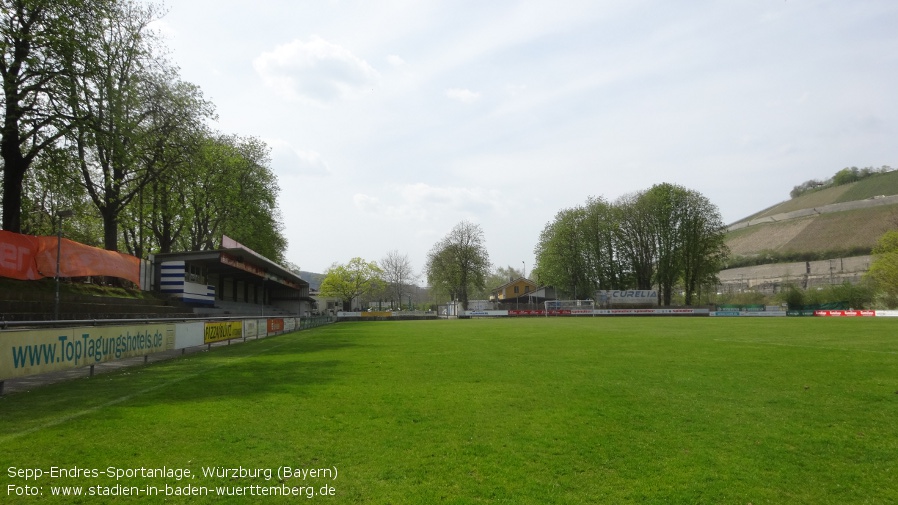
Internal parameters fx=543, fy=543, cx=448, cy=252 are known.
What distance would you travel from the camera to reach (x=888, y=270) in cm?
5834

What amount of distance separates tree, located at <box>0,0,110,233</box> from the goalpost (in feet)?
210

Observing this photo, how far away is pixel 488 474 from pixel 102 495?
3.53 metres

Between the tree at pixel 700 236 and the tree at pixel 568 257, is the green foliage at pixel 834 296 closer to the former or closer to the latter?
the tree at pixel 700 236

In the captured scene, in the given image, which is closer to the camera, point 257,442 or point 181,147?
point 257,442

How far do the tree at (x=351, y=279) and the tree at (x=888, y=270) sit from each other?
7129cm

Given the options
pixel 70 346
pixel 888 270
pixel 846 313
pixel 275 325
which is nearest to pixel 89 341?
pixel 70 346

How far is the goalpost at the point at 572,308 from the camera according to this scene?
76188 millimetres

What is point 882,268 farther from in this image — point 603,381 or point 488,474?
point 488,474

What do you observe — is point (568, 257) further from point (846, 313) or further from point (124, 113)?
point (124, 113)

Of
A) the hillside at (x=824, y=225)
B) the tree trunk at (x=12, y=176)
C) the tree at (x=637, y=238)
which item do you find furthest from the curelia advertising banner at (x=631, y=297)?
the tree trunk at (x=12, y=176)

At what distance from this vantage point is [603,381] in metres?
11.3

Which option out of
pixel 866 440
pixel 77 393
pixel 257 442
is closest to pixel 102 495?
pixel 257 442

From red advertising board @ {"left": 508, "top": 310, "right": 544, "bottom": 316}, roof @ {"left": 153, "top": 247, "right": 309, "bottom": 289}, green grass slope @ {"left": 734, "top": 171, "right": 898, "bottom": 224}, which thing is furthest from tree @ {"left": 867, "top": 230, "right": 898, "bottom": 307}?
roof @ {"left": 153, "top": 247, "right": 309, "bottom": 289}

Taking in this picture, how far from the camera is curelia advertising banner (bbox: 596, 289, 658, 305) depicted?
247 ft
